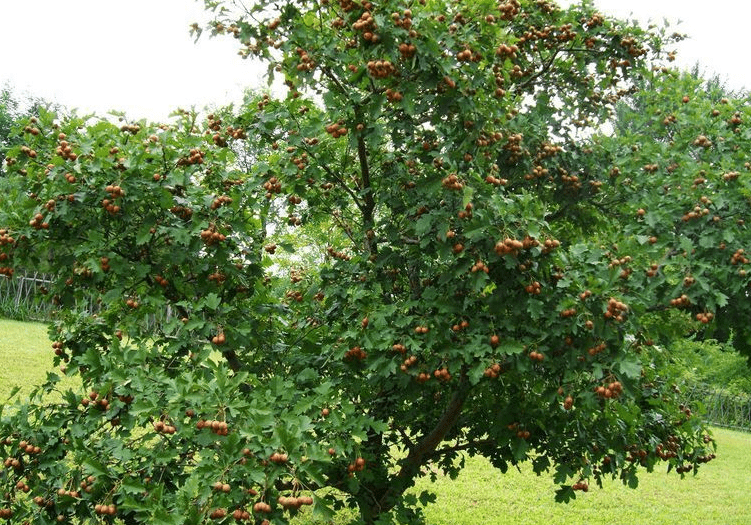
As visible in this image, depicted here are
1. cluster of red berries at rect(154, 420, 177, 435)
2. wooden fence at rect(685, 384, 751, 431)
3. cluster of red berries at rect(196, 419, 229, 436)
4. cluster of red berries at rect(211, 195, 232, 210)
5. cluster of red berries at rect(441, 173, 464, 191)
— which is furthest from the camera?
wooden fence at rect(685, 384, 751, 431)

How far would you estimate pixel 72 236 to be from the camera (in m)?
4.07

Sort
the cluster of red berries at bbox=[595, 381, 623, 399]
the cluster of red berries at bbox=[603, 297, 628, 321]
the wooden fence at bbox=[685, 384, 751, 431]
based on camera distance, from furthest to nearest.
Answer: the wooden fence at bbox=[685, 384, 751, 431] < the cluster of red berries at bbox=[595, 381, 623, 399] < the cluster of red berries at bbox=[603, 297, 628, 321]

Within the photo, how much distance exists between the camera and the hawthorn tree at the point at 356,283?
352 centimetres

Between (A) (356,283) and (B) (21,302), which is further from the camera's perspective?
(B) (21,302)

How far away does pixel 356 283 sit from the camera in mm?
4688

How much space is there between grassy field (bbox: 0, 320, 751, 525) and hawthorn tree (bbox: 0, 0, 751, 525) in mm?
3956

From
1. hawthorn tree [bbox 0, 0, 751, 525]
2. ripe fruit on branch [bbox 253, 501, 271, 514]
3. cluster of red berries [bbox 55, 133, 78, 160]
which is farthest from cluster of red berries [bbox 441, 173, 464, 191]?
cluster of red berries [bbox 55, 133, 78, 160]

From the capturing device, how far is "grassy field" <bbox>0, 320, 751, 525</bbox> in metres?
8.74

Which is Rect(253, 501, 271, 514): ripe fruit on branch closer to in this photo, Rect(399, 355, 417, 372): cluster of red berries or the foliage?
Rect(399, 355, 417, 372): cluster of red berries

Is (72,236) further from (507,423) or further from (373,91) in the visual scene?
(507,423)

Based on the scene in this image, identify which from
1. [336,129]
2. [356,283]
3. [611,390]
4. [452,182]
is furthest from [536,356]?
[336,129]

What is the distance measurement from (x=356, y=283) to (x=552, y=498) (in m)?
6.50

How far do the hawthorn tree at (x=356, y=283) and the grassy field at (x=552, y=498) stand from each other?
3.96 metres

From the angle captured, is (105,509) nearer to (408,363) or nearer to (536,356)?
(408,363)
